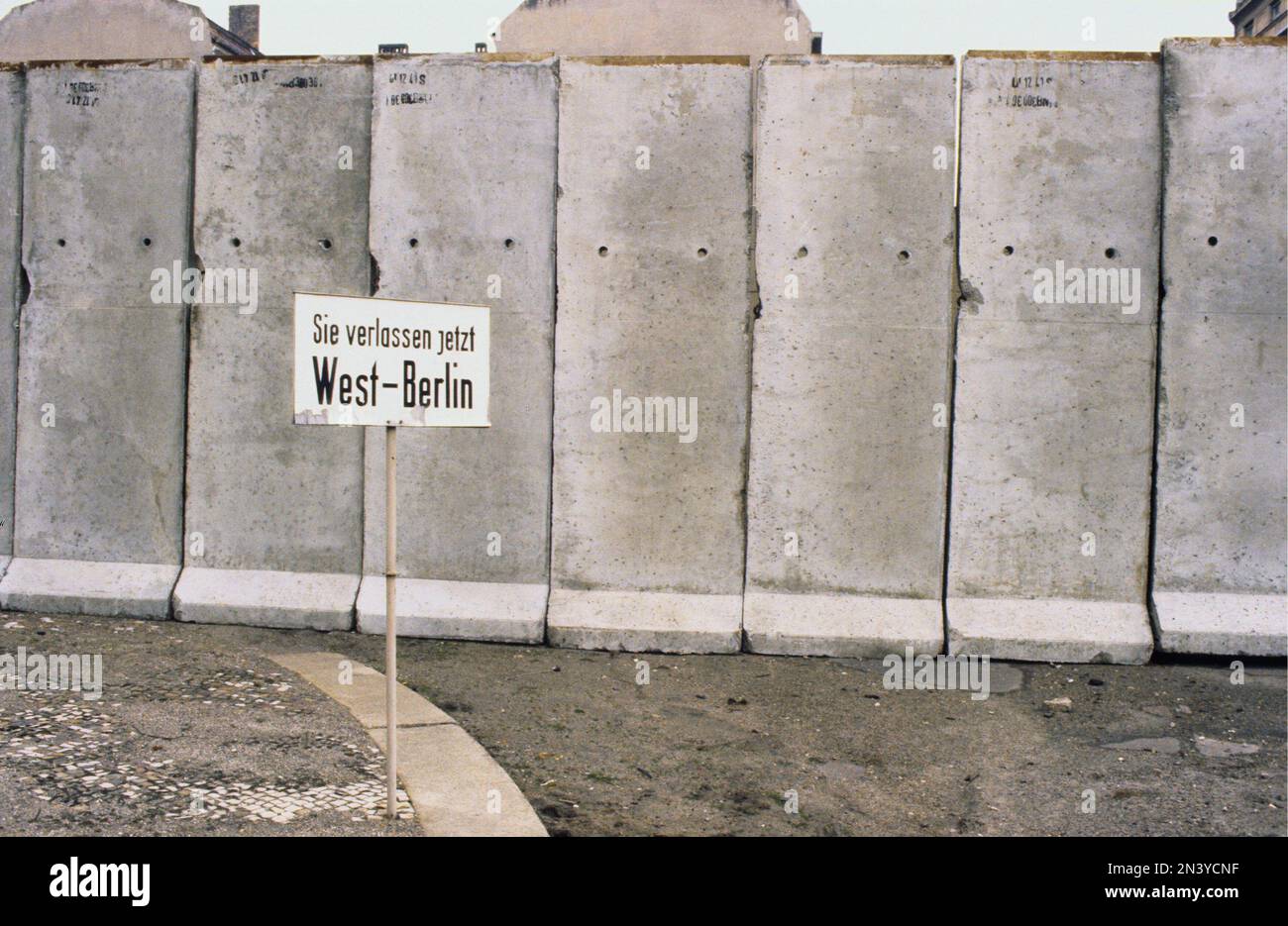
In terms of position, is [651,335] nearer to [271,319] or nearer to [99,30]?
[271,319]

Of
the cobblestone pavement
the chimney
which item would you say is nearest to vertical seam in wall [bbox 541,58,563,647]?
the cobblestone pavement

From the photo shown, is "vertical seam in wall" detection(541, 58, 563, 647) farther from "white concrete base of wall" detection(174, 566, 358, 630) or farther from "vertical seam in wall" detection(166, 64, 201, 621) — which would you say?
"vertical seam in wall" detection(166, 64, 201, 621)

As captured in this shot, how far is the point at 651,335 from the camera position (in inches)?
286

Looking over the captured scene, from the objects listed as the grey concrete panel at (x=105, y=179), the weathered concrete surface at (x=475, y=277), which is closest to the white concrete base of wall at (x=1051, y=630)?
the weathered concrete surface at (x=475, y=277)

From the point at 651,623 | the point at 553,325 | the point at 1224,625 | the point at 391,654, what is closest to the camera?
the point at 391,654

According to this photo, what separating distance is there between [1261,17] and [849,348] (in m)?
55.1

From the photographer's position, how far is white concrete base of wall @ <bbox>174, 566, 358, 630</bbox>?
24.0ft

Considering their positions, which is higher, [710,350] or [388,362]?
[710,350]

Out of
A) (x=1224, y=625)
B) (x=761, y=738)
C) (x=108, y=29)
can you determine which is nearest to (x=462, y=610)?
(x=761, y=738)

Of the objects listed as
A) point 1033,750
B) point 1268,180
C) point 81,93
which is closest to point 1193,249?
point 1268,180

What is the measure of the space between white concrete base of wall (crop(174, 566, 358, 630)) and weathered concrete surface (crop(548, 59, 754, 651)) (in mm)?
1488

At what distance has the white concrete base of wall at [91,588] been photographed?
7.49 m

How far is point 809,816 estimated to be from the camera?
4633 mm

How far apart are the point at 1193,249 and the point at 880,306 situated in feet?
6.66
